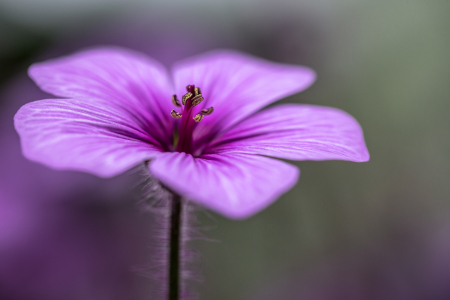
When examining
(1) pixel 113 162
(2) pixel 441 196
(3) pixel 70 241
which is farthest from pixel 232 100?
(2) pixel 441 196

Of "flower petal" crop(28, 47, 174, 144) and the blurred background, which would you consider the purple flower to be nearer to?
"flower petal" crop(28, 47, 174, 144)

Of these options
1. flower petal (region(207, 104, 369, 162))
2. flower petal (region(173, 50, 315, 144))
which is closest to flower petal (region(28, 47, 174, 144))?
flower petal (region(173, 50, 315, 144))

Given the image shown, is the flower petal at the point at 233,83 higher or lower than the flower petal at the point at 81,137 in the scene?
higher

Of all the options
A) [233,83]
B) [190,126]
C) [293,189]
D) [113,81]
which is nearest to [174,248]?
[190,126]

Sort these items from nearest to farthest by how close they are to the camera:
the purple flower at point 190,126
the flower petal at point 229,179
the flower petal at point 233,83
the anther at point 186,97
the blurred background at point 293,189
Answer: the flower petal at point 229,179
the purple flower at point 190,126
the anther at point 186,97
the flower petal at point 233,83
the blurred background at point 293,189

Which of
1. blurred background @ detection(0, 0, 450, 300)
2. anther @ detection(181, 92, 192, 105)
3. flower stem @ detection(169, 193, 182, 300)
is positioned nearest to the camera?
flower stem @ detection(169, 193, 182, 300)

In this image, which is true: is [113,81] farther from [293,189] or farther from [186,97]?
[293,189]

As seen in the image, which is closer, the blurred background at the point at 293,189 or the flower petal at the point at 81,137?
the flower petal at the point at 81,137

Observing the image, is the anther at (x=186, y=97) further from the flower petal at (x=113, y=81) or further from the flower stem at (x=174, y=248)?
the flower stem at (x=174, y=248)

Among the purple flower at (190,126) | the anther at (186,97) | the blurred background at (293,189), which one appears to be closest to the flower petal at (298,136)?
the purple flower at (190,126)
